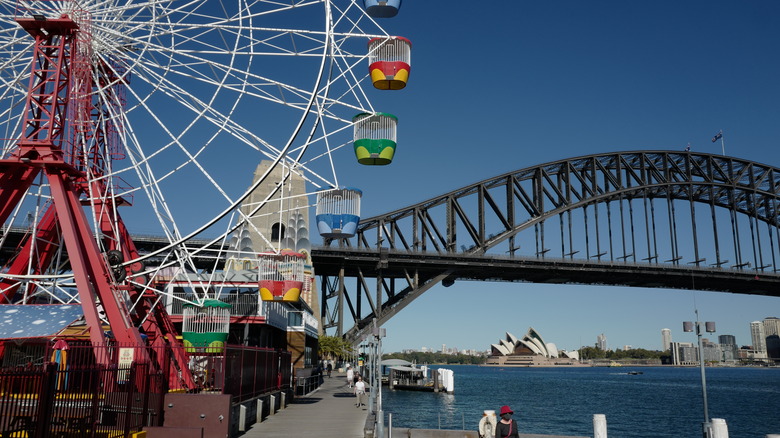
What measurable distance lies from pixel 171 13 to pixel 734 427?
4841 cm

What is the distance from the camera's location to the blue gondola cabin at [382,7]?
25.8 m

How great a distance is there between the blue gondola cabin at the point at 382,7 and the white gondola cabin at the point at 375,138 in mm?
3822

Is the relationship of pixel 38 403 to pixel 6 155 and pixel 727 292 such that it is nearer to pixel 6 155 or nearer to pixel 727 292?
pixel 6 155

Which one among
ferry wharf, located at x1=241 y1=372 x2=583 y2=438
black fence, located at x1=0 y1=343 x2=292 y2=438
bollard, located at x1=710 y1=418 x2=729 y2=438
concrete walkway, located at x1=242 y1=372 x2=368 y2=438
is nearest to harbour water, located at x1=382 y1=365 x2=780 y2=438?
concrete walkway, located at x1=242 y1=372 x2=368 y2=438

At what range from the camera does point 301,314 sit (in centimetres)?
6184

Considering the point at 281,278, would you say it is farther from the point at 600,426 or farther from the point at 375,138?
the point at 600,426

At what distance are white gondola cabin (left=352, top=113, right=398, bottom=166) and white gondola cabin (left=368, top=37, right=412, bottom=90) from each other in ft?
4.89

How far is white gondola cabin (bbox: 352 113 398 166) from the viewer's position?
25266 millimetres

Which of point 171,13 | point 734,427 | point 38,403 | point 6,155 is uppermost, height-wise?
point 171,13

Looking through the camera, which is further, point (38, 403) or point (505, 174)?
point (505, 174)

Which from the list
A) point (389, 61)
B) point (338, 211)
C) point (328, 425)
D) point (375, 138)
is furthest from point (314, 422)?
point (389, 61)

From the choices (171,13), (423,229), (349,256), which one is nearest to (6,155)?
(171,13)

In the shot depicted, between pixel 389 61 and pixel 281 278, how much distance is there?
11946 millimetres

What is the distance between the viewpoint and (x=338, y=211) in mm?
28438
